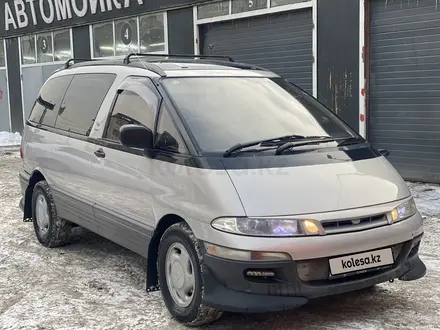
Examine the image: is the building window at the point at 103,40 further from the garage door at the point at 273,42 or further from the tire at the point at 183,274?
the tire at the point at 183,274

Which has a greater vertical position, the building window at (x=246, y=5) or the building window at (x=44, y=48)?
the building window at (x=246, y=5)

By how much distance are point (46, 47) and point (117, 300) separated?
14.0 metres

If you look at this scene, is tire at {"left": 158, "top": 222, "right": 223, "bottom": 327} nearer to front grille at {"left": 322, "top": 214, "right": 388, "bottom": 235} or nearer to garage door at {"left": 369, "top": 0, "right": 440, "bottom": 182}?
front grille at {"left": 322, "top": 214, "right": 388, "bottom": 235}

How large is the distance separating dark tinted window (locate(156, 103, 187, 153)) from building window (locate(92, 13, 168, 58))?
9236mm

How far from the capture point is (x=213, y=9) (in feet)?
38.7

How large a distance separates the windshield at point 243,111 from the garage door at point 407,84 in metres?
4.71

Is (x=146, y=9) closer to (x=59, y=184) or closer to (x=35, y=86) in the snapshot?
(x=35, y=86)

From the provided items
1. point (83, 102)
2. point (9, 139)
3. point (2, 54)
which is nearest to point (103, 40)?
point (9, 139)

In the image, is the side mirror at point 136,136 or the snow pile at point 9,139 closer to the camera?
the side mirror at point 136,136

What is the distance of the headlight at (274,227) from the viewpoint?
341cm

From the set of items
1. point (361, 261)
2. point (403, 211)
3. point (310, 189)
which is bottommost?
point (361, 261)

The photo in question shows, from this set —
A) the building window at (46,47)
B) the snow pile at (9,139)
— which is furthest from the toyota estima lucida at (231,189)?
the snow pile at (9,139)

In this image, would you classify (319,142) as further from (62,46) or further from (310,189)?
(62,46)

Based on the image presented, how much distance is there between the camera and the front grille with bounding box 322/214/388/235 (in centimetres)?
347
